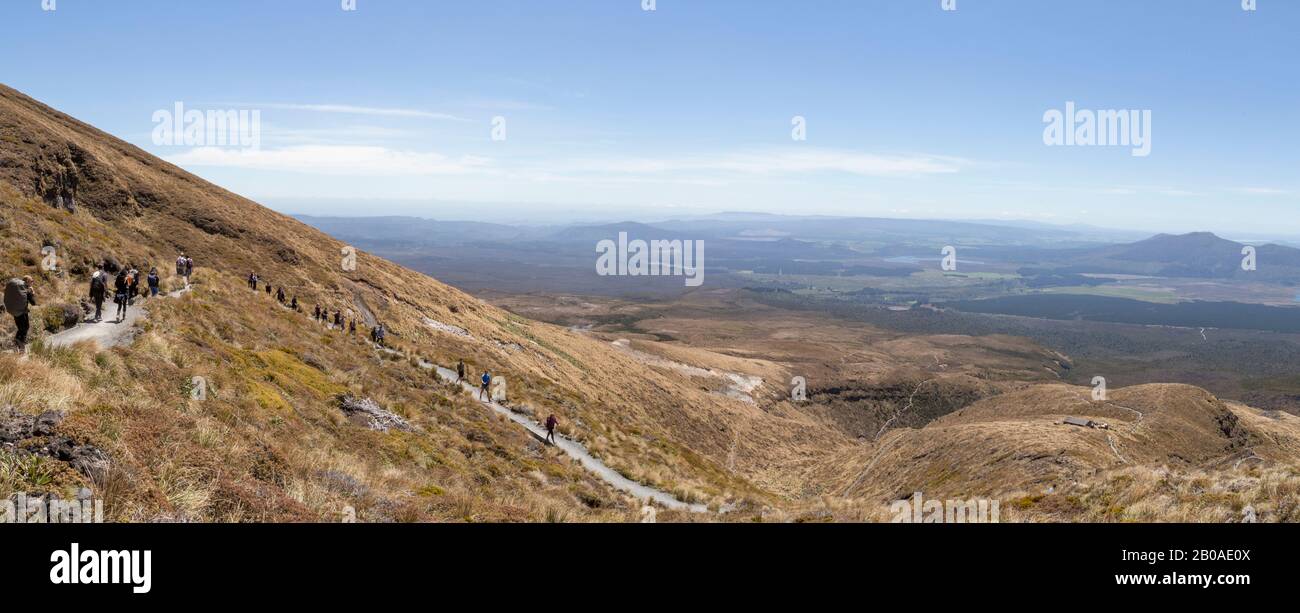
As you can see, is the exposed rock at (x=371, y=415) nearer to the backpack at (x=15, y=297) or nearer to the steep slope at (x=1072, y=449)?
the backpack at (x=15, y=297)

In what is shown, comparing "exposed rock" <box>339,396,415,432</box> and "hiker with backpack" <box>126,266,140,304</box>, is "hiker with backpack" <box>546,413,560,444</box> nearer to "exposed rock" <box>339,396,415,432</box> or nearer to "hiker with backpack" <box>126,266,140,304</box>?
"exposed rock" <box>339,396,415,432</box>

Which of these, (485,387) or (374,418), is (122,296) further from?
(485,387)

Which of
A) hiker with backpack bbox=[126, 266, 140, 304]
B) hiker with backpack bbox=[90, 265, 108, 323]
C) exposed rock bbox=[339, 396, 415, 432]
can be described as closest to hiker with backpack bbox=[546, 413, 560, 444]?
exposed rock bbox=[339, 396, 415, 432]

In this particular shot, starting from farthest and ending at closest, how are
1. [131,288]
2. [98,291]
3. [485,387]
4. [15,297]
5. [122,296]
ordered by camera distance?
[485,387], [131,288], [122,296], [98,291], [15,297]

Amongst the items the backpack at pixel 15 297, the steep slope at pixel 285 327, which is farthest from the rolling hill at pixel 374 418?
the backpack at pixel 15 297

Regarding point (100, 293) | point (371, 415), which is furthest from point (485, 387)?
point (100, 293)
